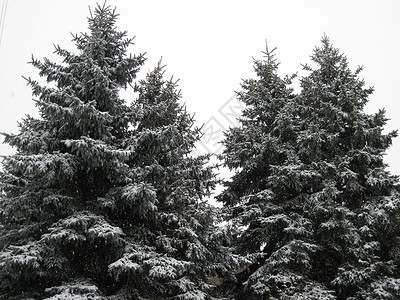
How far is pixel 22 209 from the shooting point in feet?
23.5

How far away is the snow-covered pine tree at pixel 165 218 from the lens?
7.59m

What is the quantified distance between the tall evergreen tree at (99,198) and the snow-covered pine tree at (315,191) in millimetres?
2114

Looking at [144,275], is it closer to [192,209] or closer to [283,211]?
[192,209]

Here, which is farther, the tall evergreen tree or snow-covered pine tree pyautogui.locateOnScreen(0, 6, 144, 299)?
the tall evergreen tree

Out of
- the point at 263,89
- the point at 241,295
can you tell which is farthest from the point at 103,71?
the point at 241,295

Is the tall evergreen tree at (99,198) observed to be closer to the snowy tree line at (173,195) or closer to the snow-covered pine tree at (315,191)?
the snowy tree line at (173,195)

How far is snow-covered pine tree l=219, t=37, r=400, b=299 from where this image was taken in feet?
29.3

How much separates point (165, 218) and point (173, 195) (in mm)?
896

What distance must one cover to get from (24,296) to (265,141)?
29.2 feet

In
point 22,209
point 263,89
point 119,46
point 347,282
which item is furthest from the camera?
point 263,89

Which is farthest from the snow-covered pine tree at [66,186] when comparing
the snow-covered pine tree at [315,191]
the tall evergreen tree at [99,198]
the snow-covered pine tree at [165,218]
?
the snow-covered pine tree at [315,191]

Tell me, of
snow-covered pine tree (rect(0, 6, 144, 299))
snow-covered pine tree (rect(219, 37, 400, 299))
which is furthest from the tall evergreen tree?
snow-covered pine tree (rect(219, 37, 400, 299))

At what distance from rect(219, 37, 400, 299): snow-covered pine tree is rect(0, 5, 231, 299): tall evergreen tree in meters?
2.11

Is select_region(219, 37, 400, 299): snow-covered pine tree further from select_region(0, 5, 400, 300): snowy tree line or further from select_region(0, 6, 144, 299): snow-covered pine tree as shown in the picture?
select_region(0, 6, 144, 299): snow-covered pine tree
